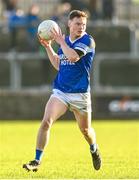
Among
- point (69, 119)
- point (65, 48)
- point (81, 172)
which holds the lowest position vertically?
point (69, 119)

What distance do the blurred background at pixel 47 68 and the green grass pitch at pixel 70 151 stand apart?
22.4 inches

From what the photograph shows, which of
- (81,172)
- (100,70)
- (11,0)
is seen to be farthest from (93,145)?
(11,0)

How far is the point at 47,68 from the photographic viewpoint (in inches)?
976

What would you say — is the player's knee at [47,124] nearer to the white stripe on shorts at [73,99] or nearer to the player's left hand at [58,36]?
the white stripe on shorts at [73,99]

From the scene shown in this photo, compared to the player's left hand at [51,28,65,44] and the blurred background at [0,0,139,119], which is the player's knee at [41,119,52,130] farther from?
the blurred background at [0,0,139,119]

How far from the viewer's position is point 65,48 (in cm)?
1141

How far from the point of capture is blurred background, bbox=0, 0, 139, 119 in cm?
2472

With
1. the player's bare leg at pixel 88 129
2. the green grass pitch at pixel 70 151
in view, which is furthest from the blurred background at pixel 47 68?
the player's bare leg at pixel 88 129

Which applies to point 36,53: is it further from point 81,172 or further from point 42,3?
point 81,172

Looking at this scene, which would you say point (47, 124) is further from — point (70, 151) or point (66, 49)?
point (70, 151)

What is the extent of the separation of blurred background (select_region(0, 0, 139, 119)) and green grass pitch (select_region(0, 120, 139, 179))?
0.57m

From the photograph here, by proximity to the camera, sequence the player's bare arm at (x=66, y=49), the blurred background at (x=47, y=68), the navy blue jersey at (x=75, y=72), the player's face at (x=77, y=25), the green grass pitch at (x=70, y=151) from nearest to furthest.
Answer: the player's bare arm at (x=66, y=49) → the player's face at (x=77, y=25) → the green grass pitch at (x=70, y=151) → the navy blue jersey at (x=75, y=72) → the blurred background at (x=47, y=68)

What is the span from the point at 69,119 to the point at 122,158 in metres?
11.4

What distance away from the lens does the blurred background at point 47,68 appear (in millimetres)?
24719
